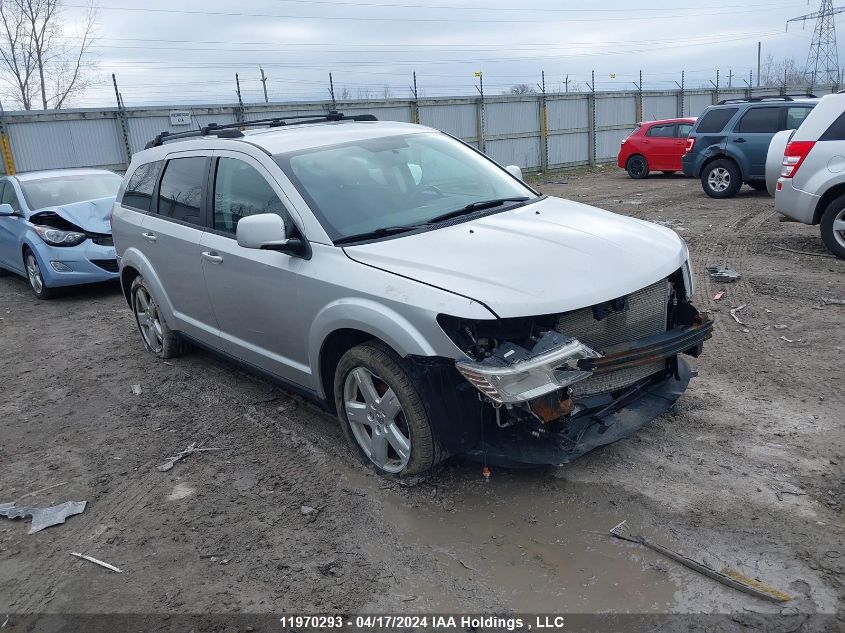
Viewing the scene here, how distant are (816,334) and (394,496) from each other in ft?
13.0

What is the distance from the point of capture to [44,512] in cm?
396

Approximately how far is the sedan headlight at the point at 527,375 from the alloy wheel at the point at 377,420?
596 millimetres

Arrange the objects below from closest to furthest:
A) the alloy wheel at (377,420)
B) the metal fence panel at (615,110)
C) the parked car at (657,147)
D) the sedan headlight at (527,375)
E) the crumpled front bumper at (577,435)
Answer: the sedan headlight at (527,375), the crumpled front bumper at (577,435), the alloy wheel at (377,420), the parked car at (657,147), the metal fence panel at (615,110)

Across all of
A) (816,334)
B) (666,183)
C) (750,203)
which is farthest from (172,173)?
(666,183)

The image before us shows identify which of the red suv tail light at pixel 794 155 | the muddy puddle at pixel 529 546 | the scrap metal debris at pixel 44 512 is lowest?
the scrap metal debris at pixel 44 512

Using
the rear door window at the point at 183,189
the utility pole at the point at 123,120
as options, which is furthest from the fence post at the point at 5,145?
the rear door window at the point at 183,189

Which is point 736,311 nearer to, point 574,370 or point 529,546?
point 574,370

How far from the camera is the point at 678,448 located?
3.99 metres

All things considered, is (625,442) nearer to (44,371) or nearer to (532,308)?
(532,308)

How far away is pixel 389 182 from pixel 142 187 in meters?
2.69

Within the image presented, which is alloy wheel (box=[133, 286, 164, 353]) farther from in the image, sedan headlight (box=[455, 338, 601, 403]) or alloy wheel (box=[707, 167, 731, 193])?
alloy wheel (box=[707, 167, 731, 193])

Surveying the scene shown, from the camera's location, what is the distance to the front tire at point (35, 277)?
9.22 metres

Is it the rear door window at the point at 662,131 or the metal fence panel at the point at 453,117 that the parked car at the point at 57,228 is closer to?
the metal fence panel at the point at 453,117

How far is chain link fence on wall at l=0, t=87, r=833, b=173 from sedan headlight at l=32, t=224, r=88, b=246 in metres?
8.68
